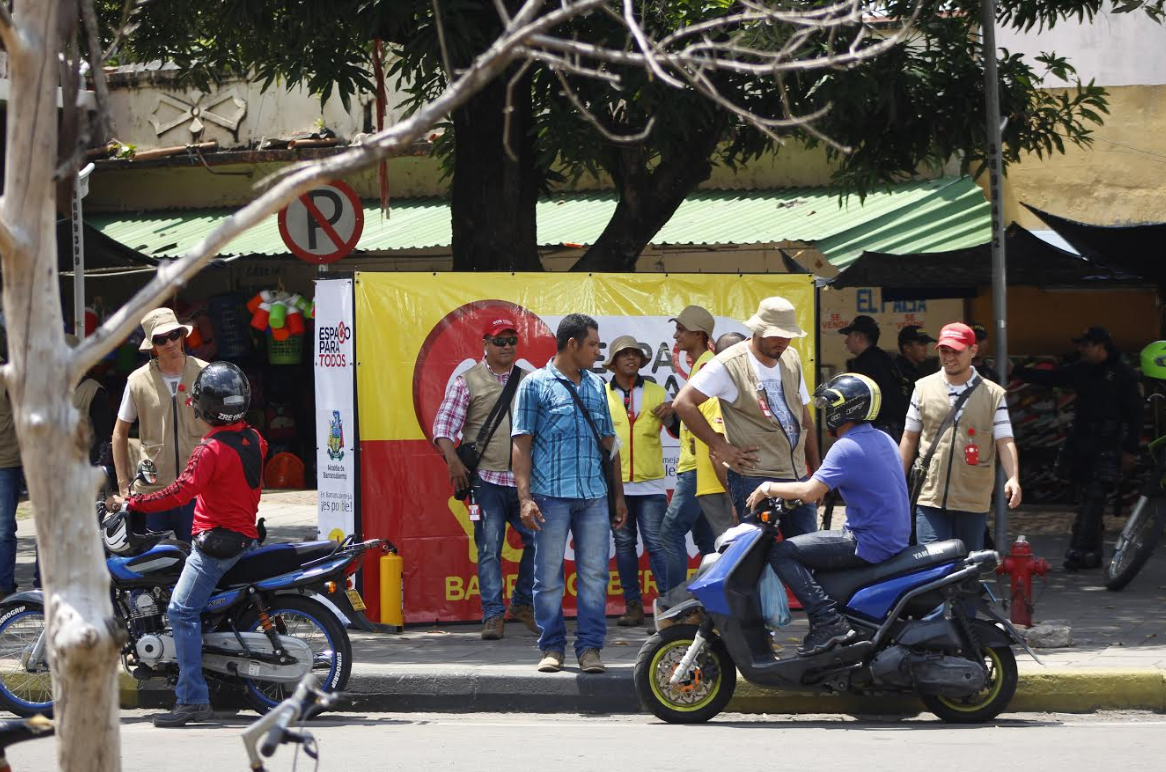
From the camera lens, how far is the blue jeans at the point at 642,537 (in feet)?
30.7

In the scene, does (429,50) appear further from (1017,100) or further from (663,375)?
(1017,100)

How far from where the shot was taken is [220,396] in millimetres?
7371

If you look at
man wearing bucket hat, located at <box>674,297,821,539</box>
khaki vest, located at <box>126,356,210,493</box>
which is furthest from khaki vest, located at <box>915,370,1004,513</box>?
khaki vest, located at <box>126,356,210,493</box>

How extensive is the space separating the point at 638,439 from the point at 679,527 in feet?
1.96

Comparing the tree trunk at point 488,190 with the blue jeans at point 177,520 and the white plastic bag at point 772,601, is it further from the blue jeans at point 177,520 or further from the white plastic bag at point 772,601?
the white plastic bag at point 772,601

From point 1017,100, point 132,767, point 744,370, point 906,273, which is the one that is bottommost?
point 132,767

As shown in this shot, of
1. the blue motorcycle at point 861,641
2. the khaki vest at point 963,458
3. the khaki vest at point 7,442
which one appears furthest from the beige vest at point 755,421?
the khaki vest at point 7,442

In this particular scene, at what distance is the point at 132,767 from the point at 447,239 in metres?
11.1

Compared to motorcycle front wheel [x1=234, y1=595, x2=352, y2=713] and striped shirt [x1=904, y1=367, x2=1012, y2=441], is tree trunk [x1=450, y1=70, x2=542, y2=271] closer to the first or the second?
striped shirt [x1=904, y1=367, x2=1012, y2=441]

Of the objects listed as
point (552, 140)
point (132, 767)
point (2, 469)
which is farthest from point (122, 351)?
point (132, 767)

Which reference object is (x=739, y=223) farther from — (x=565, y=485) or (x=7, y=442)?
(x=565, y=485)

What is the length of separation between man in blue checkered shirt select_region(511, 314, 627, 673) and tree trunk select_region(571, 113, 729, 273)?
10.6 ft

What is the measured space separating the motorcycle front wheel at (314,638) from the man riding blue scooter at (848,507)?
85.2 inches

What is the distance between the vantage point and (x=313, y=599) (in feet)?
24.9
